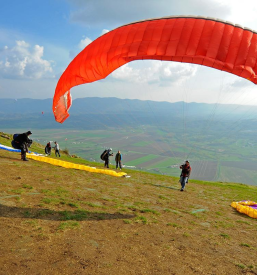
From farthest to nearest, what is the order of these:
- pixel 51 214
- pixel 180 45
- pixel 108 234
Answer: pixel 180 45 < pixel 51 214 < pixel 108 234

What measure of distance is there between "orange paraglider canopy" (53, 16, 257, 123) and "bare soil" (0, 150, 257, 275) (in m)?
5.74

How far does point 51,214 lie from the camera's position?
6.69m

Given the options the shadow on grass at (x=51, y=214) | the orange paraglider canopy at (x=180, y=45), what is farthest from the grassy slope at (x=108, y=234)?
the orange paraglider canopy at (x=180, y=45)

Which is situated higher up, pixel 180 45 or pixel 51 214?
pixel 180 45

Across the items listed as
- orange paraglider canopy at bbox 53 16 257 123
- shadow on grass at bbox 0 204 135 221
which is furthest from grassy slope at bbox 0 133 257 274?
orange paraglider canopy at bbox 53 16 257 123

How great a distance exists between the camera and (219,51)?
25.3 ft

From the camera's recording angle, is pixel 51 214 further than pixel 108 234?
Yes

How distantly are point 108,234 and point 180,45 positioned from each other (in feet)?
23.7

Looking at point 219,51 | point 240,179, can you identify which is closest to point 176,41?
point 219,51

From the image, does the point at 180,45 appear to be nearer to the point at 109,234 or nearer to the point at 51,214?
the point at 109,234

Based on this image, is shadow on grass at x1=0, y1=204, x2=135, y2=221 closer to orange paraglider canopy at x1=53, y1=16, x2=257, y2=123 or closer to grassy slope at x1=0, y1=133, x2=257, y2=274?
grassy slope at x1=0, y1=133, x2=257, y2=274

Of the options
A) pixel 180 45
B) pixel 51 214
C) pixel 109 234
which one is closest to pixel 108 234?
pixel 109 234

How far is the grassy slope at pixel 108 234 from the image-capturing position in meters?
4.62

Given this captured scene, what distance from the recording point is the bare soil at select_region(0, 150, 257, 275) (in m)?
4.62
